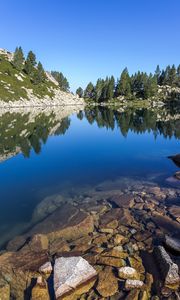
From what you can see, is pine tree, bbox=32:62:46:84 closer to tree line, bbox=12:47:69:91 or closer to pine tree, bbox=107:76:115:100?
tree line, bbox=12:47:69:91

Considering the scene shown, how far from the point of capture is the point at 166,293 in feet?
32.6

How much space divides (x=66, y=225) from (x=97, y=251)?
3.52 m

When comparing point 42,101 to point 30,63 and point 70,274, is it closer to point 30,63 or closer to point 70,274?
point 30,63

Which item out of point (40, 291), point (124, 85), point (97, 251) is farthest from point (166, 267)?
point (124, 85)

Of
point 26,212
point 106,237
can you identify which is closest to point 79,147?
point 26,212

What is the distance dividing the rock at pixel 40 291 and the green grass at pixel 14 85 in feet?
378

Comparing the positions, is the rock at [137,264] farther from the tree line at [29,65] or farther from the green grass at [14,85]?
the tree line at [29,65]

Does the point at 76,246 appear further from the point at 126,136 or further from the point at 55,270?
the point at 126,136

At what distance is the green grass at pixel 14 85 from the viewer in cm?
12394

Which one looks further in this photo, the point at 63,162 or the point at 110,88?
the point at 110,88

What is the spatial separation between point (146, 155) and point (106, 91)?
152 metres

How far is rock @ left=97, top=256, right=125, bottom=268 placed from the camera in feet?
38.2

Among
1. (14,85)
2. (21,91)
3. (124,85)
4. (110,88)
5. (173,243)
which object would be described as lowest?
(173,243)

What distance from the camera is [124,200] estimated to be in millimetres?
19469
